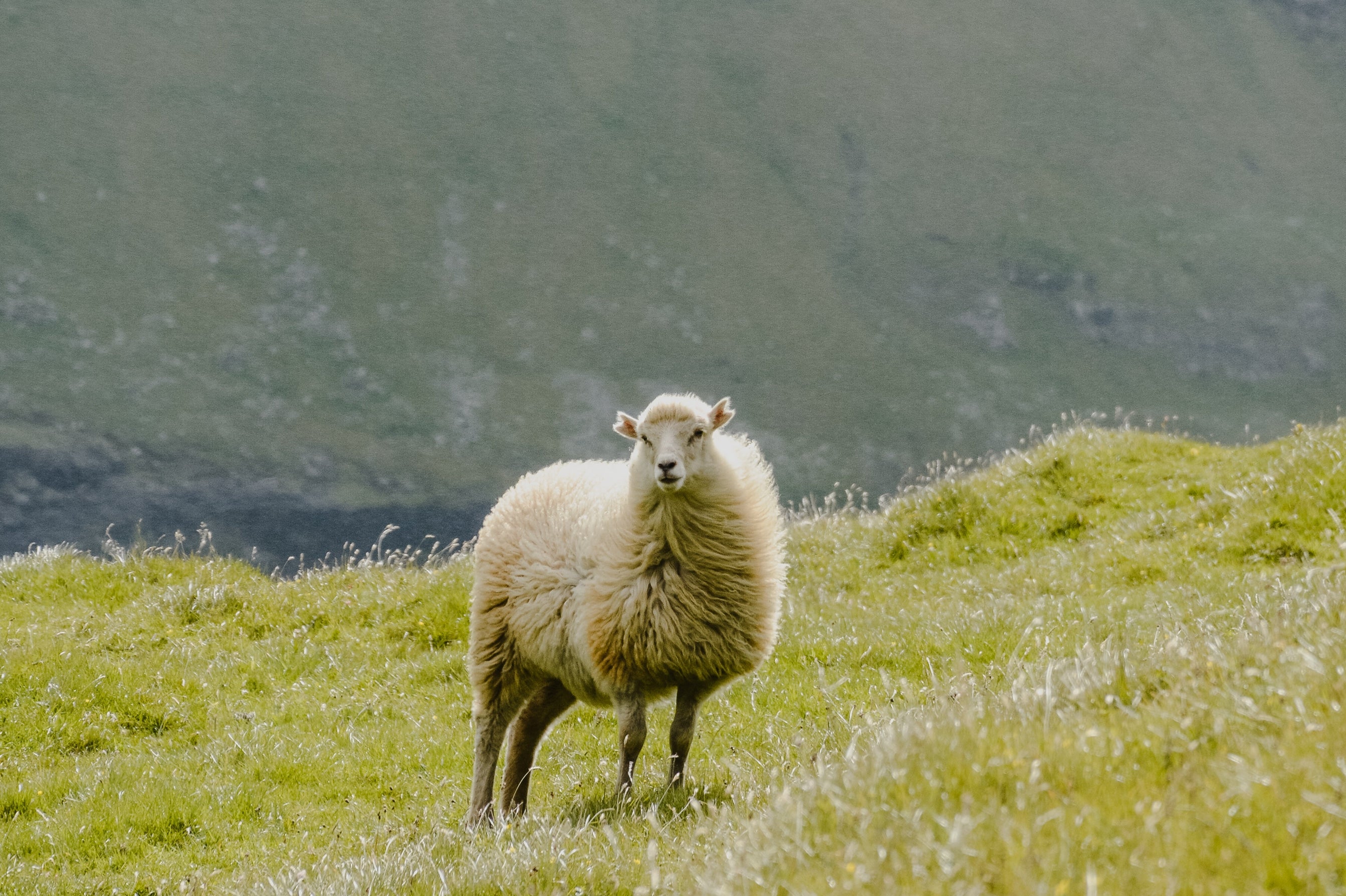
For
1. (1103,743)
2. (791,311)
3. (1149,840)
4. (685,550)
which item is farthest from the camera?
(791,311)

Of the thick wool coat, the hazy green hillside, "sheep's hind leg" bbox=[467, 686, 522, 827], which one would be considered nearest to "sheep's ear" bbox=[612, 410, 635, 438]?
the thick wool coat

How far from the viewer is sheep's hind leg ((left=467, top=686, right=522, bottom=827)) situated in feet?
25.9

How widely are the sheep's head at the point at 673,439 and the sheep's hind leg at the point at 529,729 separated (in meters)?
1.97

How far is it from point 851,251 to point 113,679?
10527cm

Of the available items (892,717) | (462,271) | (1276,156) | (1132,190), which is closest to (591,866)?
(892,717)

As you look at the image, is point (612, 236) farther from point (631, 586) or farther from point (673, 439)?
point (631, 586)

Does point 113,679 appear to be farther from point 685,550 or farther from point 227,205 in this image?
point 227,205

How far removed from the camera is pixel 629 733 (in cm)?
717

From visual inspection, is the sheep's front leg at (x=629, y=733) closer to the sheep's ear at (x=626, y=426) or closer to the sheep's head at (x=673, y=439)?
the sheep's head at (x=673, y=439)

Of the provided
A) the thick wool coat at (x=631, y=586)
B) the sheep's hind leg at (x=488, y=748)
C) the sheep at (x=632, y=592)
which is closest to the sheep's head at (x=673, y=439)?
the sheep at (x=632, y=592)

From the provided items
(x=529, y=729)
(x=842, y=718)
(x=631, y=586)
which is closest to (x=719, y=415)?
(x=631, y=586)

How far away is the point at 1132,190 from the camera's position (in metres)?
108

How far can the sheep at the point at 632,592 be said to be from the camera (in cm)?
730

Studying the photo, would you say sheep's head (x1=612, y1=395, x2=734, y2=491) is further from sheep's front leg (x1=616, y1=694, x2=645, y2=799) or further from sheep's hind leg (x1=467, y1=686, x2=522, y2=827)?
sheep's hind leg (x1=467, y1=686, x2=522, y2=827)
